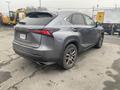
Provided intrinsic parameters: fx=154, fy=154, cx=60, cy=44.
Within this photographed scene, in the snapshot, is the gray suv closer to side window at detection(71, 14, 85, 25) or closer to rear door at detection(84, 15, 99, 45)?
side window at detection(71, 14, 85, 25)

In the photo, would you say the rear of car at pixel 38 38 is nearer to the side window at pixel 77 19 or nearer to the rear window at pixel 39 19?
the rear window at pixel 39 19

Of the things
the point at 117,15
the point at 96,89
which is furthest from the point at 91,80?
the point at 117,15

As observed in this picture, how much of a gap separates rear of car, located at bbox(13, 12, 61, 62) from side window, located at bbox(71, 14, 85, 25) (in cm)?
76

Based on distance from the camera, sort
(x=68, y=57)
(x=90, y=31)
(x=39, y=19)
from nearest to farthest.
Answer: (x=39, y=19) < (x=68, y=57) < (x=90, y=31)

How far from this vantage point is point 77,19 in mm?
4805

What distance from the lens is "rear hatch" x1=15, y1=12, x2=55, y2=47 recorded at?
378cm

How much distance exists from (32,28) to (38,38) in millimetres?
300

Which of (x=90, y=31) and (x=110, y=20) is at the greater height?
(x=110, y=20)

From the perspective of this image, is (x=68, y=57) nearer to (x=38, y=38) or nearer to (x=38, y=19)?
(x=38, y=38)

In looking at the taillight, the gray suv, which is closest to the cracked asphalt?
the gray suv

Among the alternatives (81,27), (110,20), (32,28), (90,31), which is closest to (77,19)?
(81,27)

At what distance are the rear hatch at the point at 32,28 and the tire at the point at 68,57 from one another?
0.83 meters

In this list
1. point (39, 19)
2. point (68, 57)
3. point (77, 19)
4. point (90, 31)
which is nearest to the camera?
point (39, 19)

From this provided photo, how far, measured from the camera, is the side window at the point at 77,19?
459cm
